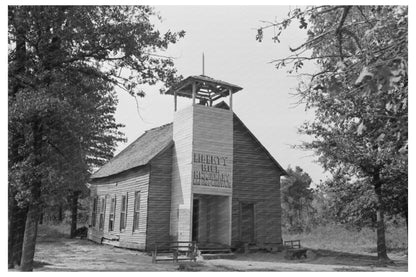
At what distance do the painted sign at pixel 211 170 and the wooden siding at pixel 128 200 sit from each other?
2371 mm

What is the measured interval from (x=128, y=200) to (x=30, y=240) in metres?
8.65

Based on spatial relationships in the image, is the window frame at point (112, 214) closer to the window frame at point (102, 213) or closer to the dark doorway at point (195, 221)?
the window frame at point (102, 213)

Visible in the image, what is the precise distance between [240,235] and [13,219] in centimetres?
982

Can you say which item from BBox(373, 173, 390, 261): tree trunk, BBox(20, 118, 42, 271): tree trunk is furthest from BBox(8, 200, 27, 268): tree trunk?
BBox(373, 173, 390, 261): tree trunk

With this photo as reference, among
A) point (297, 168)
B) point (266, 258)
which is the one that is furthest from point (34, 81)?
point (297, 168)

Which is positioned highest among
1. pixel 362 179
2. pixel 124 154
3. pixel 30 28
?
pixel 30 28

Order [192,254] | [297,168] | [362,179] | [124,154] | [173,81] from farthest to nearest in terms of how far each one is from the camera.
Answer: [297,168], [124,154], [362,179], [192,254], [173,81]

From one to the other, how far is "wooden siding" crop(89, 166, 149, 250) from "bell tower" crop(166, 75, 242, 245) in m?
1.21

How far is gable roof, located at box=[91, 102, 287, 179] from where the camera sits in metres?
17.7

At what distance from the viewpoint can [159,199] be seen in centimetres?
1681

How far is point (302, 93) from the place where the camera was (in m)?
6.72

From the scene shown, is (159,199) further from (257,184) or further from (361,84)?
(361,84)

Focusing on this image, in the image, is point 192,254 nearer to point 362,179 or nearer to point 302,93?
point 362,179

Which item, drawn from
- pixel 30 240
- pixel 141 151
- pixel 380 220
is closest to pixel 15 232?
pixel 30 240
